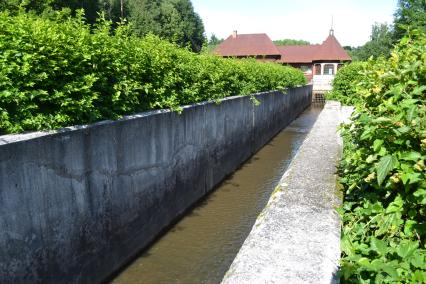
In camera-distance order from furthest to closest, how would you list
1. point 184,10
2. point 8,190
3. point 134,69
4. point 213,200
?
point 184,10 → point 213,200 → point 134,69 → point 8,190

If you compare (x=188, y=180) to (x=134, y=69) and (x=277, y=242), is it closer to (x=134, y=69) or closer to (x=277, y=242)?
(x=134, y=69)

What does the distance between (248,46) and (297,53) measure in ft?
29.6

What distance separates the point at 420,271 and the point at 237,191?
7.38 metres

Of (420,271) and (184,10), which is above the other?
(184,10)

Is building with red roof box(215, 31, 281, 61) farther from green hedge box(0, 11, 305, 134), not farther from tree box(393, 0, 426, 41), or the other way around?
green hedge box(0, 11, 305, 134)

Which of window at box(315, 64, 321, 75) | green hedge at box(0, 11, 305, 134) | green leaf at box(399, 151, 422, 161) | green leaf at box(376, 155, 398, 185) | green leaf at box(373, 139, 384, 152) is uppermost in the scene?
window at box(315, 64, 321, 75)

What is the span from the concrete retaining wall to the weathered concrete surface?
245cm

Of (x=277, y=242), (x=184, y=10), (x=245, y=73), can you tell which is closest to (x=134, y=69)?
(x=277, y=242)

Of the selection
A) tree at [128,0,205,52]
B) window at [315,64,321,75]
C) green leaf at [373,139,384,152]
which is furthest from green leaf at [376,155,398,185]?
tree at [128,0,205,52]

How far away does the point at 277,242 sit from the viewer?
3.45 metres

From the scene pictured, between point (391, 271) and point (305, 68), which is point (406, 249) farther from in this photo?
point (305, 68)

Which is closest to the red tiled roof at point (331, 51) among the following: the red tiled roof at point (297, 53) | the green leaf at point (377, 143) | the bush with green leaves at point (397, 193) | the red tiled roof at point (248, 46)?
the red tiled roof at point (297, 53)

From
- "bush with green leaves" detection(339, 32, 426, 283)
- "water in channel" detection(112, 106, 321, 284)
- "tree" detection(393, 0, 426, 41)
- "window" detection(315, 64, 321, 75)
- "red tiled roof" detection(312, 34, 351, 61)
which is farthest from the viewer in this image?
"window" detection(315, 64, 321, 75)

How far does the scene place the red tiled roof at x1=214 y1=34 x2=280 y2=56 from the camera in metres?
49.2
